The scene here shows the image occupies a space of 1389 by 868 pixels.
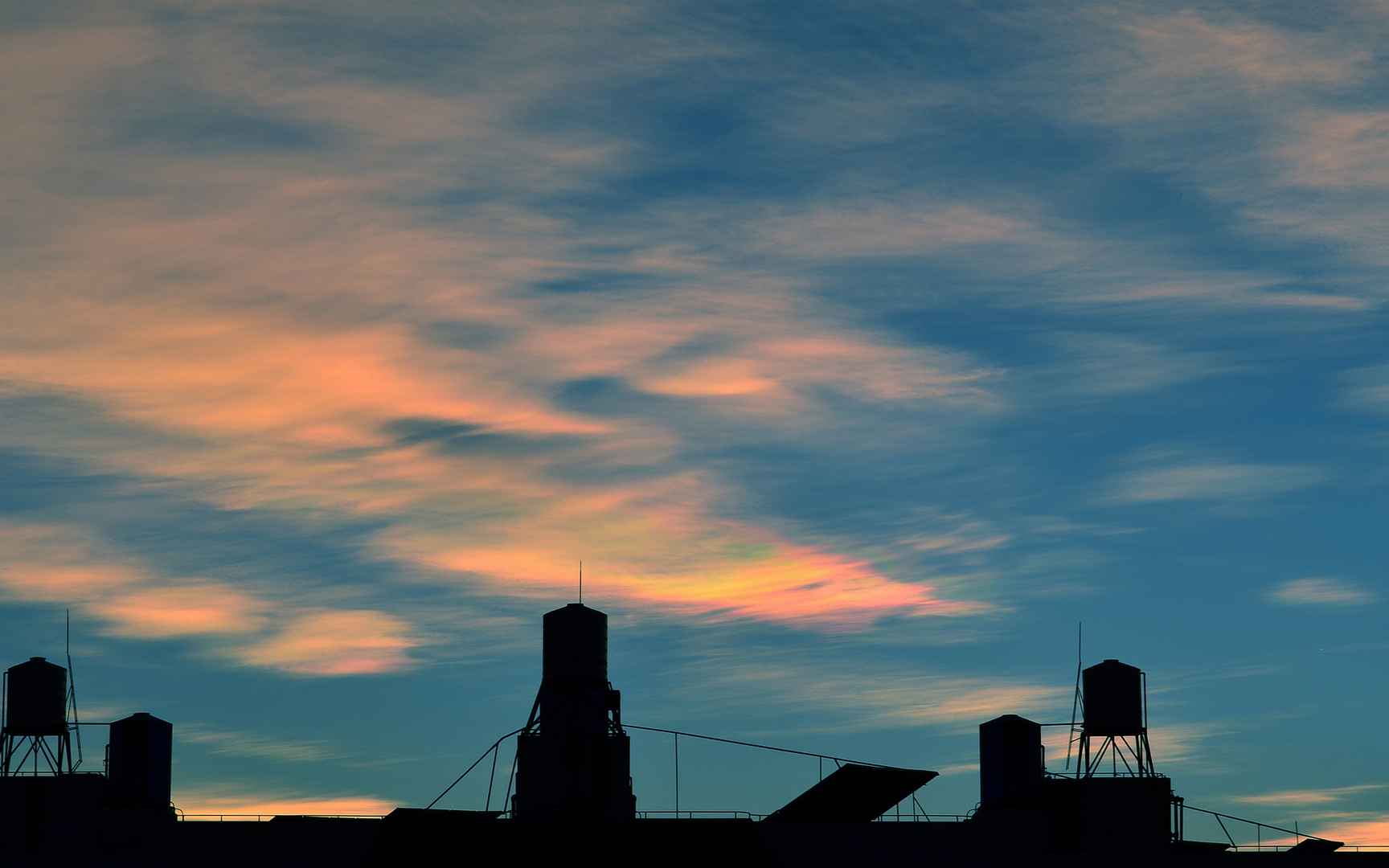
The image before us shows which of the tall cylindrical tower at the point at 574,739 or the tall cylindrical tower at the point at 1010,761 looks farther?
the tall cylindrical tower at the point at 1010,761

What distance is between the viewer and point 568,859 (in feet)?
233

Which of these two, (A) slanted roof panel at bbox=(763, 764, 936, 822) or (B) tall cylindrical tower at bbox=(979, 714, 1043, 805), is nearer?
(A) slanted roof panel at bbox=(763, 764, 936, 822)

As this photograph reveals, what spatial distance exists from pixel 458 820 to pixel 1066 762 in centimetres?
2607

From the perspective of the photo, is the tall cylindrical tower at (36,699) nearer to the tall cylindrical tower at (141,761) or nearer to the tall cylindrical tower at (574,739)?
the tall cylindrical tower at (141,761)

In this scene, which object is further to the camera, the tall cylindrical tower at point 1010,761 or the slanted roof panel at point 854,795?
the tall cylindrical tower at point 1010,761

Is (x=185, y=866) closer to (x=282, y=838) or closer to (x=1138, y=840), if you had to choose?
(x=282, y=838)

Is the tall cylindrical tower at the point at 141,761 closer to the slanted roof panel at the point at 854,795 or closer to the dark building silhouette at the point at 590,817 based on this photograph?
the dark building silhouette at the point at 590,817

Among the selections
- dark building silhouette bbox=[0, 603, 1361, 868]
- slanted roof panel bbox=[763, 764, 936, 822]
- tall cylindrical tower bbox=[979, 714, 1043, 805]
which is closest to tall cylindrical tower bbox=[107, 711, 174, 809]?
dark building silhouette bbox=[0, 603, 1361, 868]

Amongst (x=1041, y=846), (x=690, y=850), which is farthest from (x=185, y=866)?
(x=1041, y=846)

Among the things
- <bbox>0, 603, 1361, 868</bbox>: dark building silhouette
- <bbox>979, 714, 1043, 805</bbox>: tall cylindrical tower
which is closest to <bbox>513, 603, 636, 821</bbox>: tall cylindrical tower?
<bbox>0, 603, 1361, 868</bbox>: dark building silhouette

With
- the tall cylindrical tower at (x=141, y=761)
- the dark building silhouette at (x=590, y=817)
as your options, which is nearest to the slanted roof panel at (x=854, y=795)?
the dark building silhouette at (x=590, y=817)

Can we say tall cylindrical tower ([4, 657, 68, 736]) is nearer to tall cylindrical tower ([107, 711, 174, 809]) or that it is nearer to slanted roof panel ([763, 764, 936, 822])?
tall cylindrical tower ([107, 711, 174, 809])

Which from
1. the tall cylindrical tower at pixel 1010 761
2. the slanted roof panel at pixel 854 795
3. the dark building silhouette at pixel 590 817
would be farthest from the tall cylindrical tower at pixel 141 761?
the tall cylindrical tower at pixel 1010 761

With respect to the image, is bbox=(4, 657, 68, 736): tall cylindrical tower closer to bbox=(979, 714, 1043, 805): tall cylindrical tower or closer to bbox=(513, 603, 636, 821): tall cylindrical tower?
bbox=(513, 603, 636, 821): tall cylindrical tower
